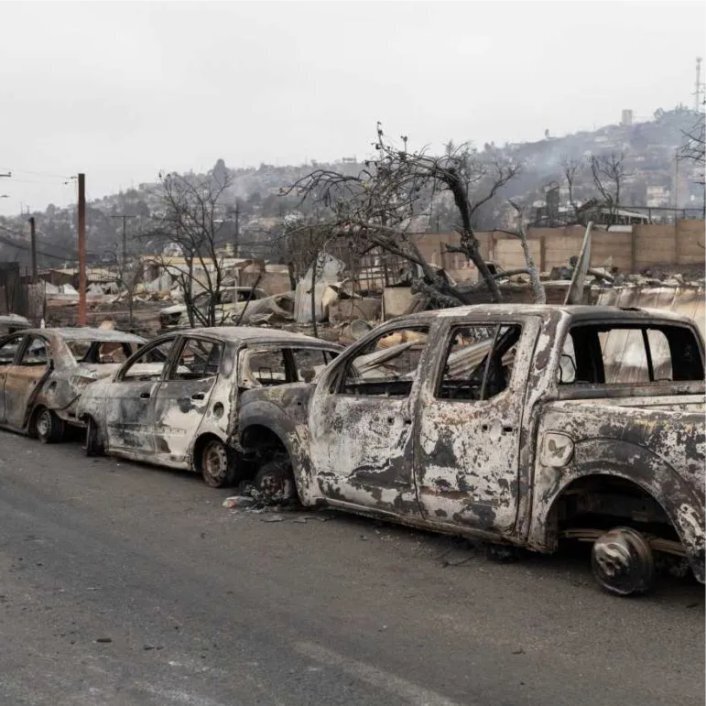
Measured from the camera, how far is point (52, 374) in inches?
439

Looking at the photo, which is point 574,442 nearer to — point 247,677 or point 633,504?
point 633,504

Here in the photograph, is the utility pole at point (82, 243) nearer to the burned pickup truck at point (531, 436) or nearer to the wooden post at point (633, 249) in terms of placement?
the wooden post at point (633, 249)

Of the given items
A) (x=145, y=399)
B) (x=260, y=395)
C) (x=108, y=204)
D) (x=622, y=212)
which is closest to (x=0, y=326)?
(x=145, y=399)

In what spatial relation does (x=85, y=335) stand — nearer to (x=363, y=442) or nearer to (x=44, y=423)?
(x=44, y=423)

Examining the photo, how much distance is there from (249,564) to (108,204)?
5982 inches

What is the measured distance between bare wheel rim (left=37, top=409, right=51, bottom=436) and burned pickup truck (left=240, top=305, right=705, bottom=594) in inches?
186

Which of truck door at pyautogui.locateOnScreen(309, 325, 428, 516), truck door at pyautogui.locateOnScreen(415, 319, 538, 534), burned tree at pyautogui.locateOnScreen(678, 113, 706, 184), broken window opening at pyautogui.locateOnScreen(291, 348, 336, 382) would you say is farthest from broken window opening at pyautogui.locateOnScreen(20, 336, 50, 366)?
burned tree at pyautogui.locateOnScreen(678, 113, 706, 184)

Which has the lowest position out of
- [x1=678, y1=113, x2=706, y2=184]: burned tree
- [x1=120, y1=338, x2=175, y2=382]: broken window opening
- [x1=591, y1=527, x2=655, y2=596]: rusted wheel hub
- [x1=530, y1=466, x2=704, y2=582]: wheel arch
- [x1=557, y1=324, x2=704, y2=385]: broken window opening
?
[x1=591, y1=527, x2=655, y2=596]: rusted wheel hub

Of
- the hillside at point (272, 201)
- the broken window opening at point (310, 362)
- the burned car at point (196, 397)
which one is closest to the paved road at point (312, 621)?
the burned car at point (196, 397)

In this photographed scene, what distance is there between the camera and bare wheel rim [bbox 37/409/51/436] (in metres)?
11.1

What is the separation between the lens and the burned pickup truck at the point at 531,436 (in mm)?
4941

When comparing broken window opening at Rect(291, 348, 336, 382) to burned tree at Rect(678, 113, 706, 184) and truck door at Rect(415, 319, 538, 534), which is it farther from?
burned tree at Rect(678, 113, 706, 184)

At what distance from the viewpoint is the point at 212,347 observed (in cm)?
916

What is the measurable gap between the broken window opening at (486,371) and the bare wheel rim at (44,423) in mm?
6127
